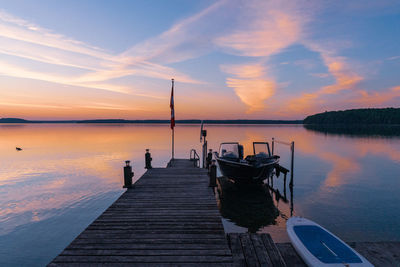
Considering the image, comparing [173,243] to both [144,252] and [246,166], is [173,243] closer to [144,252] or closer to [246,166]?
[144,252]

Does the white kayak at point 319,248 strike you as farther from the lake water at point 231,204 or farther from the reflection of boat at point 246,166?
the reflection of boat at point 246,166

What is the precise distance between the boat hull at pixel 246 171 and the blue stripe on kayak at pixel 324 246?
7502 millimetres

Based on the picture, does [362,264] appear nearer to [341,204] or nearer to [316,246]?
[316,246]

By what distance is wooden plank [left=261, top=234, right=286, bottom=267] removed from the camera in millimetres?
5086

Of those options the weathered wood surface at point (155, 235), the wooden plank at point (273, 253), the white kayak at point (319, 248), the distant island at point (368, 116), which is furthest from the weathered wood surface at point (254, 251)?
the distant island at point (368, 116)

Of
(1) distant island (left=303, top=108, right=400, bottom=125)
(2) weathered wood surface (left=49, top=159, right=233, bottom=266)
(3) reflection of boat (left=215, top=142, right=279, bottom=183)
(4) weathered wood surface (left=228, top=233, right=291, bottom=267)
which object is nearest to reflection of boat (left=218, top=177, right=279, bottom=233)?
(3) reflection of boat (left=215, top=142, right=279, bottom=183)

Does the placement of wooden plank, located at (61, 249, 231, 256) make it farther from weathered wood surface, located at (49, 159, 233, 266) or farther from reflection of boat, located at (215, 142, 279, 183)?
reflection of boat, located at (215, 142, 279, 183)

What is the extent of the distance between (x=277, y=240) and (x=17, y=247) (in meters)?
12.1

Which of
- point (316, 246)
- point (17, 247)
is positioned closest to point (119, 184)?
point (17, 247)

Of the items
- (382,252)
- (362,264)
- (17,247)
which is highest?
(362,264)

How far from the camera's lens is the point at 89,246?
523cm

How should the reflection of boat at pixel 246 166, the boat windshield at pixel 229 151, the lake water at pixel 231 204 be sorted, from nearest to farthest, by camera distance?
the lake water at pixel 231 204, the reflection of boat at pixel 246 166, the boat windshield at pixel 229 151

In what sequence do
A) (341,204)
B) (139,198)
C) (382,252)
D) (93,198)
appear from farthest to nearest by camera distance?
(93,198) → (341,204) → (139,198) → (382,252)

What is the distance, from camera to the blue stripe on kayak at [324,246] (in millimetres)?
5344
